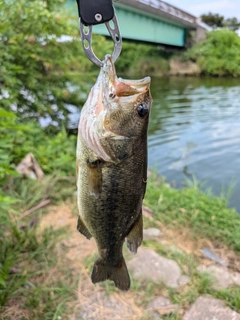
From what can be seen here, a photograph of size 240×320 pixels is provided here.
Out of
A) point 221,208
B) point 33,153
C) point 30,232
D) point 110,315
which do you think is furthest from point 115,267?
point 33,153

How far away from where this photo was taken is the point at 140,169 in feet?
5.95

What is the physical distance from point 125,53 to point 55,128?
79.4 feet

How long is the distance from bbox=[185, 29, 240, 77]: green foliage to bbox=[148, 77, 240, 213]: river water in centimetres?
733

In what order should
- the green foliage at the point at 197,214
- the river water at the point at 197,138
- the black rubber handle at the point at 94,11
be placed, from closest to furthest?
the black rubber handle at the point at 94,11, the green foliage at the point at 197,214, the river water at the point at 197,138

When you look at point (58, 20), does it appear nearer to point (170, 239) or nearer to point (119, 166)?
point (170, 239)

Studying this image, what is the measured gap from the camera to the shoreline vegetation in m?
3.29

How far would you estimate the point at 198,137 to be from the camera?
11.1m

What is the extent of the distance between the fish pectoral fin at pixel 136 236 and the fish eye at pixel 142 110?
0.56m

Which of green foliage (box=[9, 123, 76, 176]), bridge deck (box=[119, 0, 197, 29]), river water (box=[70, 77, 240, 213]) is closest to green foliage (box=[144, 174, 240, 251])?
river water (box=[70, 77, 240, 213])

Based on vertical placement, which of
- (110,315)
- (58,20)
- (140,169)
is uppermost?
(58,20)

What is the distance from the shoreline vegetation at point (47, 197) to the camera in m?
3.29

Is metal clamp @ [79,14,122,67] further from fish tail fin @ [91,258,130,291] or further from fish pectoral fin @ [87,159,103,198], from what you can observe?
fish tail fin @ [91,258,130,291]

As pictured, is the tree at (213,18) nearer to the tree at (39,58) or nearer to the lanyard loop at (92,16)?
the tree at (39,58)

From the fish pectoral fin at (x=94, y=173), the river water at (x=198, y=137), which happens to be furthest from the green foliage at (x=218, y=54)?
the fish pectoral fin at (x=94, y=173)
